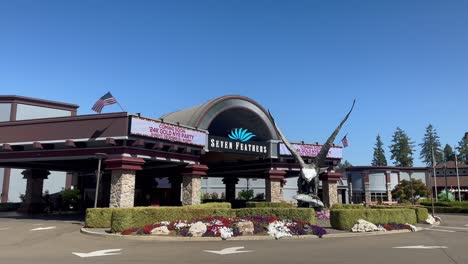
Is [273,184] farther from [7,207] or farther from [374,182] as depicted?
[374,182]

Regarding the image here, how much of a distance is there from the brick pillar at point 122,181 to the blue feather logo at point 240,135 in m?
12.4

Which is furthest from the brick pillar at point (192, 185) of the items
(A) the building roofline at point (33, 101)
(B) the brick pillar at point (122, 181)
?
(A) the building roofline at point (33, 101)

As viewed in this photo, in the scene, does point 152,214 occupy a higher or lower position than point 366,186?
lower

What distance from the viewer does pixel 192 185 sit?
99.0ft

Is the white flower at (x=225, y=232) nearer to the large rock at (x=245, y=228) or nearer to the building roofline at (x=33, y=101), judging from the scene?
the large rock at (x=245, y=228)

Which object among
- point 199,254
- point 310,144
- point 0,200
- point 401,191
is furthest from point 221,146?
point 401,191

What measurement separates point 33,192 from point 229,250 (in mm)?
26991

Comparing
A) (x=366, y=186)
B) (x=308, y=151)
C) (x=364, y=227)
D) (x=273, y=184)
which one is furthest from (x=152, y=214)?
(x=366, y=186)

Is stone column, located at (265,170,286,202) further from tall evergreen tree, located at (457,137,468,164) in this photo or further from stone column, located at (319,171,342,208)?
tall evergreen tree, located at (457,137,468,164)

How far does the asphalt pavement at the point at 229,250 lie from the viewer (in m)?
12.0

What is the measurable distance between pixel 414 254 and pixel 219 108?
2217cm

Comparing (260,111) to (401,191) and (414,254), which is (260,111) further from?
(401,191)

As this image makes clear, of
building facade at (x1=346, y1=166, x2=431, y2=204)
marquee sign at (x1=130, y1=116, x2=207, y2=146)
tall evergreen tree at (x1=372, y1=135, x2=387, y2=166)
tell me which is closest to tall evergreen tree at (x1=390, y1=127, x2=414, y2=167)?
tall evergreen tree at (x1=372, y1=135, x2=387, y2=166)

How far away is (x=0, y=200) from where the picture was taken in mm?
42031
